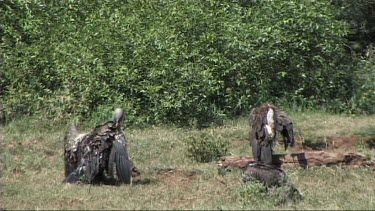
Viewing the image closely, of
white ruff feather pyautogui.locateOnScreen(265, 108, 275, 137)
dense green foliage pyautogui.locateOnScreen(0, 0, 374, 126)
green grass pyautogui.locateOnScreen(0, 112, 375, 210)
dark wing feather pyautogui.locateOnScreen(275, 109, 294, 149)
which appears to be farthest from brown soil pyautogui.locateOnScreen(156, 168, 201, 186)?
dense green foliage pyautogui.locateOnScreen(0, 0, 374, 126)

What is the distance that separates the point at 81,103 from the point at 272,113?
16.1ft

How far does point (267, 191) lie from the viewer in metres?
6.96

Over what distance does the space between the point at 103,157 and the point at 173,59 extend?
192 inches

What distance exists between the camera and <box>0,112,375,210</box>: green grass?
22.6 ft

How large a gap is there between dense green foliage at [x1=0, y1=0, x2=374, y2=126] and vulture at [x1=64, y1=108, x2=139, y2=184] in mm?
4073

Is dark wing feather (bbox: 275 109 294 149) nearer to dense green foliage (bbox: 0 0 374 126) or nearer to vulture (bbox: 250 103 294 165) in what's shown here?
→ vulture (bbox: 250 103 294 165)

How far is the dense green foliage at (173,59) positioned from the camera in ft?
40.3

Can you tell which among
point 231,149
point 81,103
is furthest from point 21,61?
point 231,149

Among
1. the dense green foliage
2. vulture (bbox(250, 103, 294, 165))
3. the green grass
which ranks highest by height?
the dense green foliage

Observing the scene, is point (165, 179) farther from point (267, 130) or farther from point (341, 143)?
point (341, 143)

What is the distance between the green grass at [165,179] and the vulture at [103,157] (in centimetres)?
18

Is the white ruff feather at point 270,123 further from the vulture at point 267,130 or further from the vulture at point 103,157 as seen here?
the vulture at point 103,157

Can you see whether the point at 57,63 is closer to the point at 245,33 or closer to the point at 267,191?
the point at 245,33

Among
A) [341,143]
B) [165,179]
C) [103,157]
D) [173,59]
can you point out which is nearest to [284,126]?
[165,179]
